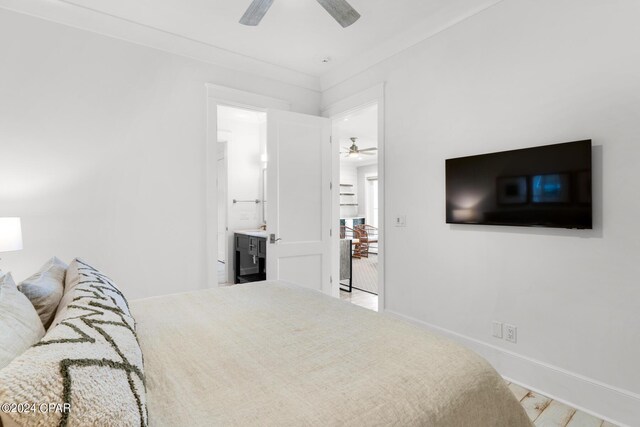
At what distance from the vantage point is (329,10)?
2.04m

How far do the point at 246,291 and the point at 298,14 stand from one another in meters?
2.27

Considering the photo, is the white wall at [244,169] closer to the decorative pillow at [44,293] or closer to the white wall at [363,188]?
the decorative pillow at [44,293]

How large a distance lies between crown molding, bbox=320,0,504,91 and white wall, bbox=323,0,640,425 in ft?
0.19

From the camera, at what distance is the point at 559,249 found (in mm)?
2072

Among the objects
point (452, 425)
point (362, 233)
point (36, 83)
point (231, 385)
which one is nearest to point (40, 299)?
point (231, 385)

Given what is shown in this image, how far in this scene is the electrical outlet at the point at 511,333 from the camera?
2283 mm

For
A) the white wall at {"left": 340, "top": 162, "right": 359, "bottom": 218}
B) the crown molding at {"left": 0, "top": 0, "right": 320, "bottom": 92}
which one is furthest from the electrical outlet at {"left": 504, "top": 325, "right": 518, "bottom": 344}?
the white wall at {"left": 340, "top": 162, "right": 359, "bottom": 218}

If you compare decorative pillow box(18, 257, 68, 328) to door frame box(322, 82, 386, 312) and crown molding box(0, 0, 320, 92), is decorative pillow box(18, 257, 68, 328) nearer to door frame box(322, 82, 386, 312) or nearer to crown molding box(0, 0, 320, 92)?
crown molding box(0, 0, 320, 92)

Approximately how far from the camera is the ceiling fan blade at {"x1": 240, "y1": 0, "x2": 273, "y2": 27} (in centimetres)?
199

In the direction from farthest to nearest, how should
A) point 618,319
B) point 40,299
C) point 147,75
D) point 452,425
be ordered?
point 147,75, point 618,319, point 40,299, point 452,425

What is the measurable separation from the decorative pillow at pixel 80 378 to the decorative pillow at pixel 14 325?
0.07m

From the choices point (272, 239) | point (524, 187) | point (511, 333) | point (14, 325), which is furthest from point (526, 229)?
point (14, 325)

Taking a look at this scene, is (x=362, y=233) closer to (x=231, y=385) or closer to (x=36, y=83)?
(x=36, y=83)

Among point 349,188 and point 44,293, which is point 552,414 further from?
point 349,188
